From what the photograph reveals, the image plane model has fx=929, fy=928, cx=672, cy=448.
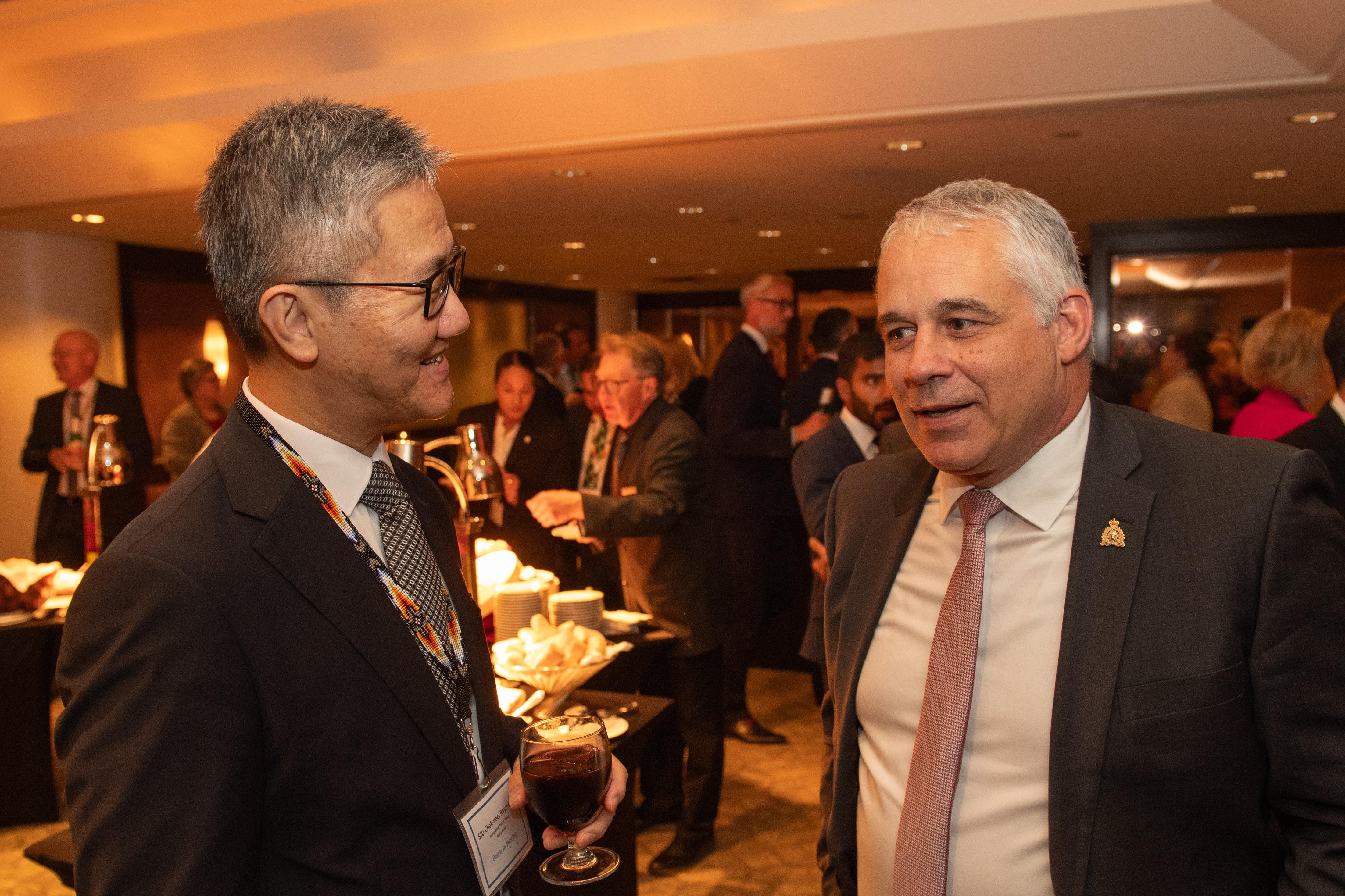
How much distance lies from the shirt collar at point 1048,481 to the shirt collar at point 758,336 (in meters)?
3.73

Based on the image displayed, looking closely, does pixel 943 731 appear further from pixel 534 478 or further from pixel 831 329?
pixel 831 329

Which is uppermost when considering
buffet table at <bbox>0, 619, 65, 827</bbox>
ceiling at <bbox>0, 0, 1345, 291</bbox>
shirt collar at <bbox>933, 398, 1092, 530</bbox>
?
ceiling at <bbox>0, 0, 1345, 291</bbox>

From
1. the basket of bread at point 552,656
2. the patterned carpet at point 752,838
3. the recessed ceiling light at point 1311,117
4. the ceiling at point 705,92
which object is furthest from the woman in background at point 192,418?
the recessed ceiling light at point 1311,117

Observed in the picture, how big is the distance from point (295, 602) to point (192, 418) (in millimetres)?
5510

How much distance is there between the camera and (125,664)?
836 millimetres

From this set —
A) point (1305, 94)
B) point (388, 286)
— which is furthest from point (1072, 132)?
point (388, 286)

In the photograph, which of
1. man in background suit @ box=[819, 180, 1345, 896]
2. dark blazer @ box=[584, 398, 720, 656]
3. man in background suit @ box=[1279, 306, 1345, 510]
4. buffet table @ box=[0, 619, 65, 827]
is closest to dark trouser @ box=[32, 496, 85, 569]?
buffet table @ box=[0, 619, 65, 827]

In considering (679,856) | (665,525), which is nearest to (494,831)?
(665,525)

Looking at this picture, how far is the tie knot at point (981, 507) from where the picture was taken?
129 cm

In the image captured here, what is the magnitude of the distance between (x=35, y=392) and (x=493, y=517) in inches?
216

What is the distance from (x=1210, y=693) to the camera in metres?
1.08

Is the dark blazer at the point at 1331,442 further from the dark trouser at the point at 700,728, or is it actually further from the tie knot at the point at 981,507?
the dark trouser at the point at 700,728

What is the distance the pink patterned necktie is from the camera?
1.20 meters

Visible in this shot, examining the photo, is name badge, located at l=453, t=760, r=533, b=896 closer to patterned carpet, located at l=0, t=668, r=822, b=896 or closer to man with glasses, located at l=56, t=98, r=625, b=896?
man with glasses, located at l=56, t=98, r=625, b=896
